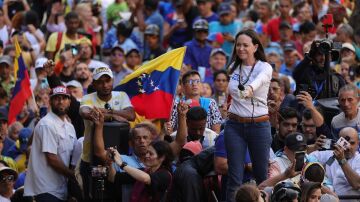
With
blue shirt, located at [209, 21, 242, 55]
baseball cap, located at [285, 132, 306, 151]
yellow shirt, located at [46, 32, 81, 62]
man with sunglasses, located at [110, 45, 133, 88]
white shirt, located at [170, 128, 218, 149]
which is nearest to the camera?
baseball cap, located at [285, 132, 306, 151]

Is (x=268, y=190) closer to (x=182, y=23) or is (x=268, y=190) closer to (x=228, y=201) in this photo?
(x=228, y=201)

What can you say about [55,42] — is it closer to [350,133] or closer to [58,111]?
[58,111]

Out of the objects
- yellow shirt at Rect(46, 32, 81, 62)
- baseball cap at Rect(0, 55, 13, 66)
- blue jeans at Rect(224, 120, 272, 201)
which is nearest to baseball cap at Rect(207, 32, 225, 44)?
yellow shirt at Rect(46, 32, 81, 62)

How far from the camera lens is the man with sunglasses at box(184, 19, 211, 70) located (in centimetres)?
2384

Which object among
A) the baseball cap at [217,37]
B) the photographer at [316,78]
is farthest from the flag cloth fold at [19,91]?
the photographer at [316,78]

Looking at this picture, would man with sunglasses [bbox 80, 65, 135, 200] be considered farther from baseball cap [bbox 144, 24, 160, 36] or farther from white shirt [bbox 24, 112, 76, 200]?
baseball cap [bbox 144, 24, 160, 36]

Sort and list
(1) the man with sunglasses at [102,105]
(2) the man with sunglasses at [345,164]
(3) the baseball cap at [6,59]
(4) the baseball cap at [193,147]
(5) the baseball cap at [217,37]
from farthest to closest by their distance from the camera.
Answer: (5) the baseball cap at [217,37] < (3) the baseball cap at [6,59] < (1) the man with sunglasses at [102,105] < (4) the baseball cap at [193,147] < (2) the man with sunglasses at [345,164]

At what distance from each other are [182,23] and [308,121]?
8108 millimetres

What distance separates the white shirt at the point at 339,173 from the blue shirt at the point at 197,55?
632cm

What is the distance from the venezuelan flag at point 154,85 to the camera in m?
19.3

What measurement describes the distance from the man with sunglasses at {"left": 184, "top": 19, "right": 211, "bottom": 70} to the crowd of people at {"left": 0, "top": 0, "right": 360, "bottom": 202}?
0.06 feet

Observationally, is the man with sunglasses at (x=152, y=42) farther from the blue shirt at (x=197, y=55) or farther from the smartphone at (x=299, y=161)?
the smartphone at (x=299, y=161)

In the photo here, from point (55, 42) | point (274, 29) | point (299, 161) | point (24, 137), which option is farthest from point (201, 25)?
point (299, 161)

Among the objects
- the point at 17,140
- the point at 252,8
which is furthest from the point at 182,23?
the point at 17,140
